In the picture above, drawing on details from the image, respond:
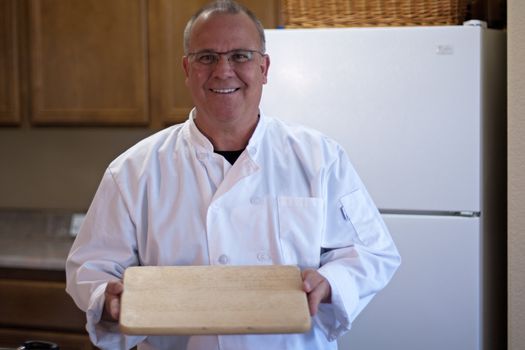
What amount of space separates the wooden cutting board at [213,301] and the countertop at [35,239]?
1163 mm

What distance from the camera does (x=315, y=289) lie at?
1.15 meters

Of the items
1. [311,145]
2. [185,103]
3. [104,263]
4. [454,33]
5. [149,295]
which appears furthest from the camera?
[185,103]

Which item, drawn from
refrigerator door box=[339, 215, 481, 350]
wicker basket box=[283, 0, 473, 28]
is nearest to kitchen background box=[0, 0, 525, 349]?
wicker basket box=[283, 0, 473, 28]

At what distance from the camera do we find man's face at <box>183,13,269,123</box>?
4.27 ft

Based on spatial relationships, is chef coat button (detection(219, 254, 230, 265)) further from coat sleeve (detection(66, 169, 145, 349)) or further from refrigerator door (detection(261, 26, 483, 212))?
refrigerator door (detection(261, 26, 483, 212))

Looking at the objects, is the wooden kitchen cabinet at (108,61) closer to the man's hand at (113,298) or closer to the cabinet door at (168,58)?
the cabinet door at (168,58)

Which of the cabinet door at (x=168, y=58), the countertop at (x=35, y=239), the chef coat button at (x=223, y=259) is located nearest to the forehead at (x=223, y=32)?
the chef coat button at (x=223, y=259)

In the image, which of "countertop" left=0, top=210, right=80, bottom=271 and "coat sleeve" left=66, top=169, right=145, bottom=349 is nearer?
"coat sleeve" left=66, top=169, right=145, bottom=349

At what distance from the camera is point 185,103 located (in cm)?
233

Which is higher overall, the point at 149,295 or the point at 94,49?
the point at 94,49

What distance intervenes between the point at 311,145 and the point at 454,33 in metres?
0.60

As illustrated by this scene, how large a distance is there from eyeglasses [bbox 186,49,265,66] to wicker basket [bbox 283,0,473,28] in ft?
1.93

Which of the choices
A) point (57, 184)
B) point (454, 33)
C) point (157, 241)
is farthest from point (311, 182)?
point (57, 184)

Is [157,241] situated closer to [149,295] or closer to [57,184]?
[149,295]
